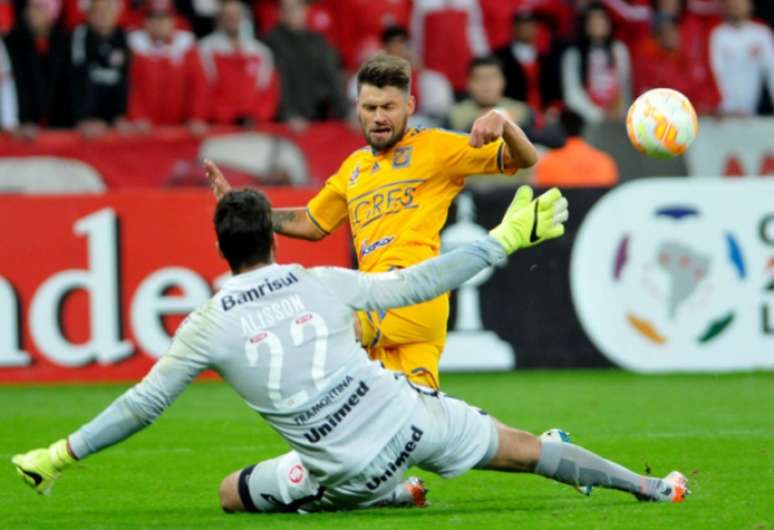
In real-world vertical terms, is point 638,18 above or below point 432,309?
above

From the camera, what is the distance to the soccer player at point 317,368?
6.67 metres

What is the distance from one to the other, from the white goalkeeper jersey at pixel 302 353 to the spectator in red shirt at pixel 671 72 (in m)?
11.9

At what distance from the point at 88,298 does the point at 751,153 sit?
749cm

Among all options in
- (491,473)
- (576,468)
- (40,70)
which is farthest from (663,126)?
(40,70)

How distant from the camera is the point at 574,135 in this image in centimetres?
1552

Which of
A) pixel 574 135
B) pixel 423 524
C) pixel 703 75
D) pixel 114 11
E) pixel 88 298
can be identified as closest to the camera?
pixel 423 524

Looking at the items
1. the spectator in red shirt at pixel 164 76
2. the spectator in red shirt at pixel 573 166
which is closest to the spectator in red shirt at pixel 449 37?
the spectator in red shirt at pixel 164 76

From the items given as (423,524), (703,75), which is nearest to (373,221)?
(423,524)

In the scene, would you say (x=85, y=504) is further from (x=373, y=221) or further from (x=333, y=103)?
(x=333, y=103)

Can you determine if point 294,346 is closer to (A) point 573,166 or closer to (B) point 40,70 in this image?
(A) point 573,166

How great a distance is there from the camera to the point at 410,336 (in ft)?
25.7

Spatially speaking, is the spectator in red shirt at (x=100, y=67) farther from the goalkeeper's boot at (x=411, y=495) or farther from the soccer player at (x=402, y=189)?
the goalkeeper's boot at (x=411, y=495)

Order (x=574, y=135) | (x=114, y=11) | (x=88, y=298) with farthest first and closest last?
(x=114, y=11)
(x=574, y=135)
(x=88, y=298)

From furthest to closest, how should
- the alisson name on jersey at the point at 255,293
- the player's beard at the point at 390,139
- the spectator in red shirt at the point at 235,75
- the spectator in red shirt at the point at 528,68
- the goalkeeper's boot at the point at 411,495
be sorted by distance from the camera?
1. the spectator in red shirt at the point at 528,68
2. the spectator in red shirt at the point at 235,75
3. the player's beard at the point at 390,139
4. the goalkeeper's boot at the point at 411,495
5. the alisson name on jersey at the point at 255,293
